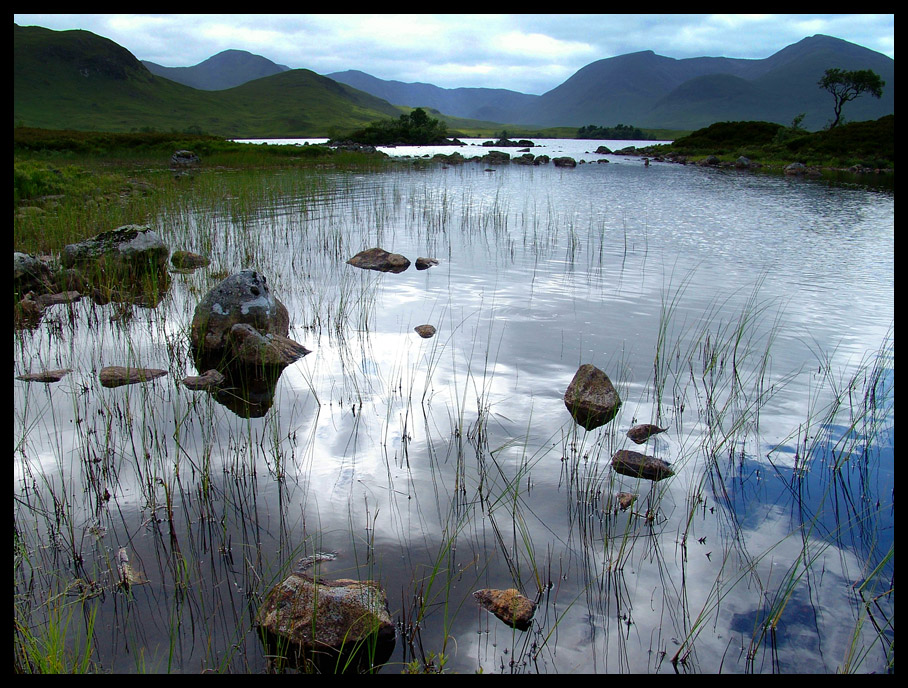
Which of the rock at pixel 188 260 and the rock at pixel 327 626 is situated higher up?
the rock at pixel 188 260

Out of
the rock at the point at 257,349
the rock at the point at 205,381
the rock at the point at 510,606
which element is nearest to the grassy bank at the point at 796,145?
the rock at the point at 257,349

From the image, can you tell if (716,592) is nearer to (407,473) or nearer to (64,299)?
(407,473)

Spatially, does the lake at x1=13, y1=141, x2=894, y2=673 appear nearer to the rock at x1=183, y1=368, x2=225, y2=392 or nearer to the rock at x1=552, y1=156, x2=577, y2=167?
the rock at x1=183, y1=368, x2=225, y2=392

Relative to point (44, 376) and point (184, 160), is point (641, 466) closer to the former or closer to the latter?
point (44, 376)

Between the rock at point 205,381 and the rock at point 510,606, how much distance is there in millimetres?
4299

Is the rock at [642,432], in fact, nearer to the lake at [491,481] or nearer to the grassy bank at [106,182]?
the lake at [491,481]

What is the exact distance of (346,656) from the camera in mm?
3119

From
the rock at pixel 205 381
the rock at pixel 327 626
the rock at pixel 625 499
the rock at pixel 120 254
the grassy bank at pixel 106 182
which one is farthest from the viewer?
the grassy bank at pixel 106 182

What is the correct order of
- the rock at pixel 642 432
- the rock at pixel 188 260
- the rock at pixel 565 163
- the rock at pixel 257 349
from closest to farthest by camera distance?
1. the rock at pixel 642 432
2. the rock at pixel 257 349
3. the rock at pixel 188 260
4. the rock at pixel 565 163

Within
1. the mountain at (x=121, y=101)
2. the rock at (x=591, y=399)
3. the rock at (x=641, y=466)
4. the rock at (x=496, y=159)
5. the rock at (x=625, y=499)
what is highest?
the mountain at (x=121, y=101)

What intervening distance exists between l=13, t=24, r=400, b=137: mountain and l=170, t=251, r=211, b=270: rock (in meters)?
120

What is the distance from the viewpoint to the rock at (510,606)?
3.36m
